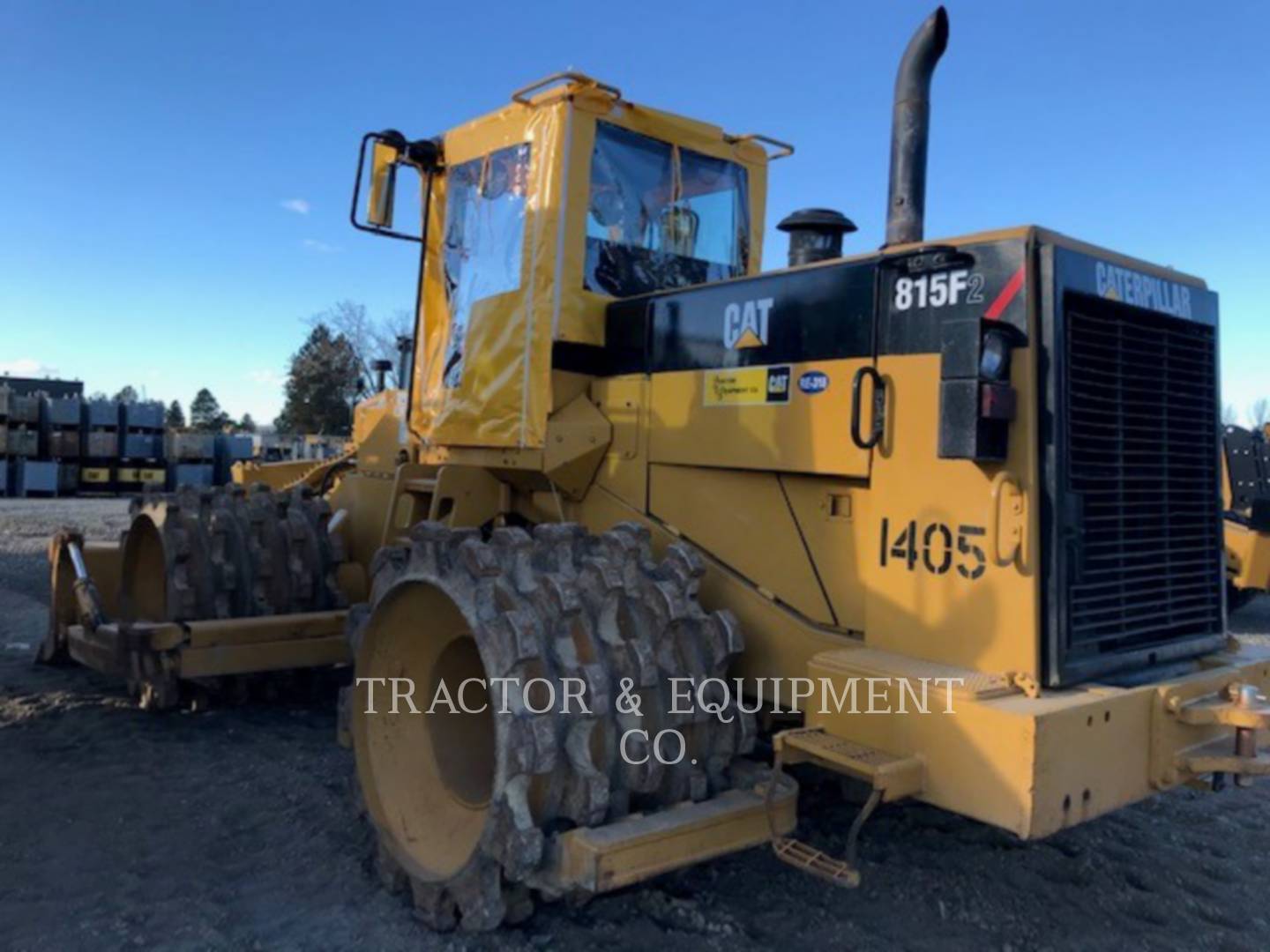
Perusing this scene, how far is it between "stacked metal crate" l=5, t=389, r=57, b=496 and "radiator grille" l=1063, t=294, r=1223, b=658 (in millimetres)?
25739

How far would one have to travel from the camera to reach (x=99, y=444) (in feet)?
83.4

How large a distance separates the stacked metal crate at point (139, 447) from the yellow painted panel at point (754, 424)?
2476 centimetres

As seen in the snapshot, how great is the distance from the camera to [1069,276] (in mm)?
3062

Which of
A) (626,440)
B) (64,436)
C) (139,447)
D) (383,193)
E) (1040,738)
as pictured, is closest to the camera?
(1040,738)

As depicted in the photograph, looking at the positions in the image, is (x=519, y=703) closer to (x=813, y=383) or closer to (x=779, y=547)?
(x=779, y=547)

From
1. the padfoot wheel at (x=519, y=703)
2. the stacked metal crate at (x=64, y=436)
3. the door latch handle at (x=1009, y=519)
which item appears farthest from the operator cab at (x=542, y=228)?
the stacked metal crate at (x=64, y=436)

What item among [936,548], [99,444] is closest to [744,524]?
[936,548]

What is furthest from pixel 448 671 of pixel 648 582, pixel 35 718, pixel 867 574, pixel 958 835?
pixel 35 718

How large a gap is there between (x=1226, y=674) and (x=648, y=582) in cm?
189

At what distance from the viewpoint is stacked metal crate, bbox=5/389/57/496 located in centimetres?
2409

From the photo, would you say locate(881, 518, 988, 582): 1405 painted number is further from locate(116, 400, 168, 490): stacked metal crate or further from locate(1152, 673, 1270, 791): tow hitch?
locate(116, 400, 168, 490): stacked metal crate

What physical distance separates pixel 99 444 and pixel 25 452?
159cm

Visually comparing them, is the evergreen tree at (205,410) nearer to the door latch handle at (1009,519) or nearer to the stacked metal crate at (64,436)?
the stacked metal crate at (64,436)

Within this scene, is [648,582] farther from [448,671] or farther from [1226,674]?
[1226,674]
